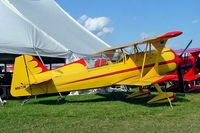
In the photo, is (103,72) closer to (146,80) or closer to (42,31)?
(146,80)

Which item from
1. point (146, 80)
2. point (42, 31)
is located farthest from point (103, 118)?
point (42, 31)

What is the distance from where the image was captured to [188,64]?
16297 millimetres

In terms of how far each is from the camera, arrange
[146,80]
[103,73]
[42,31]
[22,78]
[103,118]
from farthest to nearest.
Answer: [42,31] < [103,73] < [146,80] < [22,78] < [103,118]

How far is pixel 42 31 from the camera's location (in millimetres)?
16250

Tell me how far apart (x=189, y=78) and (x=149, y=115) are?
6347 mm

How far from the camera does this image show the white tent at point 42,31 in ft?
47.9

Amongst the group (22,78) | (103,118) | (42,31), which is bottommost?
(103,118)

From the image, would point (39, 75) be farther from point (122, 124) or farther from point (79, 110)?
point (122, 124)

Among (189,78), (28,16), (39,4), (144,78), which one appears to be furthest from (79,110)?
(39,4)

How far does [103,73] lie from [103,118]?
152 inches

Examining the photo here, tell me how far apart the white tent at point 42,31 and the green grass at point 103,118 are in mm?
3526

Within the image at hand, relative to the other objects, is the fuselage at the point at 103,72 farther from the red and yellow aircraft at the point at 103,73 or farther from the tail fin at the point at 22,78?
the tail fin at the point at 22,78

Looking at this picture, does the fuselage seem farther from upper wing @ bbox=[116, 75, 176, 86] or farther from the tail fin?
the tail fin

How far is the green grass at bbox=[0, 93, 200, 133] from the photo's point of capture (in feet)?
25.6
